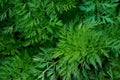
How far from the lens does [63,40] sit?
6.40 feet

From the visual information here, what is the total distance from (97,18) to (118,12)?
0.61 ft

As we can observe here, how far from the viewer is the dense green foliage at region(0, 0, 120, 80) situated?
1.89 metres

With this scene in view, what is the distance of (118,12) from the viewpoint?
212 centimetres

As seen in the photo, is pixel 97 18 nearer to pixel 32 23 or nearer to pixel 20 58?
pixel 32 23

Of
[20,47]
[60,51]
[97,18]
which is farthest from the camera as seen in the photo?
[20,47]

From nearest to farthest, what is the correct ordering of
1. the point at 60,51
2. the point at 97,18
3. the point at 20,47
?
the point at 60,51 < the point at 97,18 < the point at 20,47

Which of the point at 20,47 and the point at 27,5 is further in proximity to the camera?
the point at 20,47

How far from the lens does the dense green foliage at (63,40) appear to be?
189 centimetres

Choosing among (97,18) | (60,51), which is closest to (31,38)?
(60,51)

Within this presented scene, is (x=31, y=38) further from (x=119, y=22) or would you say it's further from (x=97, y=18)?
(x=119, y=22)

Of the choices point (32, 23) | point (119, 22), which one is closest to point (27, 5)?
point (32, 23)

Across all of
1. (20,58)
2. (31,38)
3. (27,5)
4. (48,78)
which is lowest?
(48,78)

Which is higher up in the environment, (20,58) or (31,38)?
(31,38)

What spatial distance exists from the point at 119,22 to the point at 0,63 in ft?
3.12
